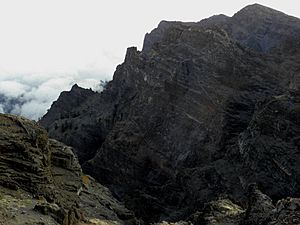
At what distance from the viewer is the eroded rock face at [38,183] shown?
32.0 meters

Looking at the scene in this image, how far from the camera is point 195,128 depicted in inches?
3482

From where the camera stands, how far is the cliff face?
6981 cm

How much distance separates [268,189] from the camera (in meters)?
65.2

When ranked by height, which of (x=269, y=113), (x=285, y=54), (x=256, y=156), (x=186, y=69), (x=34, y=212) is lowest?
(x=34, y=212)

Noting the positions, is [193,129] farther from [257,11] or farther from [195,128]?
[257,11]

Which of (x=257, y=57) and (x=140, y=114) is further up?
(x=257, y=57)

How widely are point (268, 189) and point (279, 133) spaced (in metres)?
8.37

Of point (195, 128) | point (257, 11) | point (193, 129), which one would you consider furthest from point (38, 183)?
point (257, 11)

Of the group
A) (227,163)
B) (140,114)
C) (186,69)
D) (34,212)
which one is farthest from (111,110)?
(34,212)

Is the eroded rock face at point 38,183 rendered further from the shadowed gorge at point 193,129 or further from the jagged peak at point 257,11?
the jagged peak at point 257,11

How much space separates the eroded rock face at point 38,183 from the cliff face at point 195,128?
2486 cm

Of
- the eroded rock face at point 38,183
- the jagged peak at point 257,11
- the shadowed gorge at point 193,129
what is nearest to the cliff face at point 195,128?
the shadowed gorge at point 193,129

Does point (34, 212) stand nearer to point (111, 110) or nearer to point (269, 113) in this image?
point (269, 113)

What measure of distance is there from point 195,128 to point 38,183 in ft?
174
